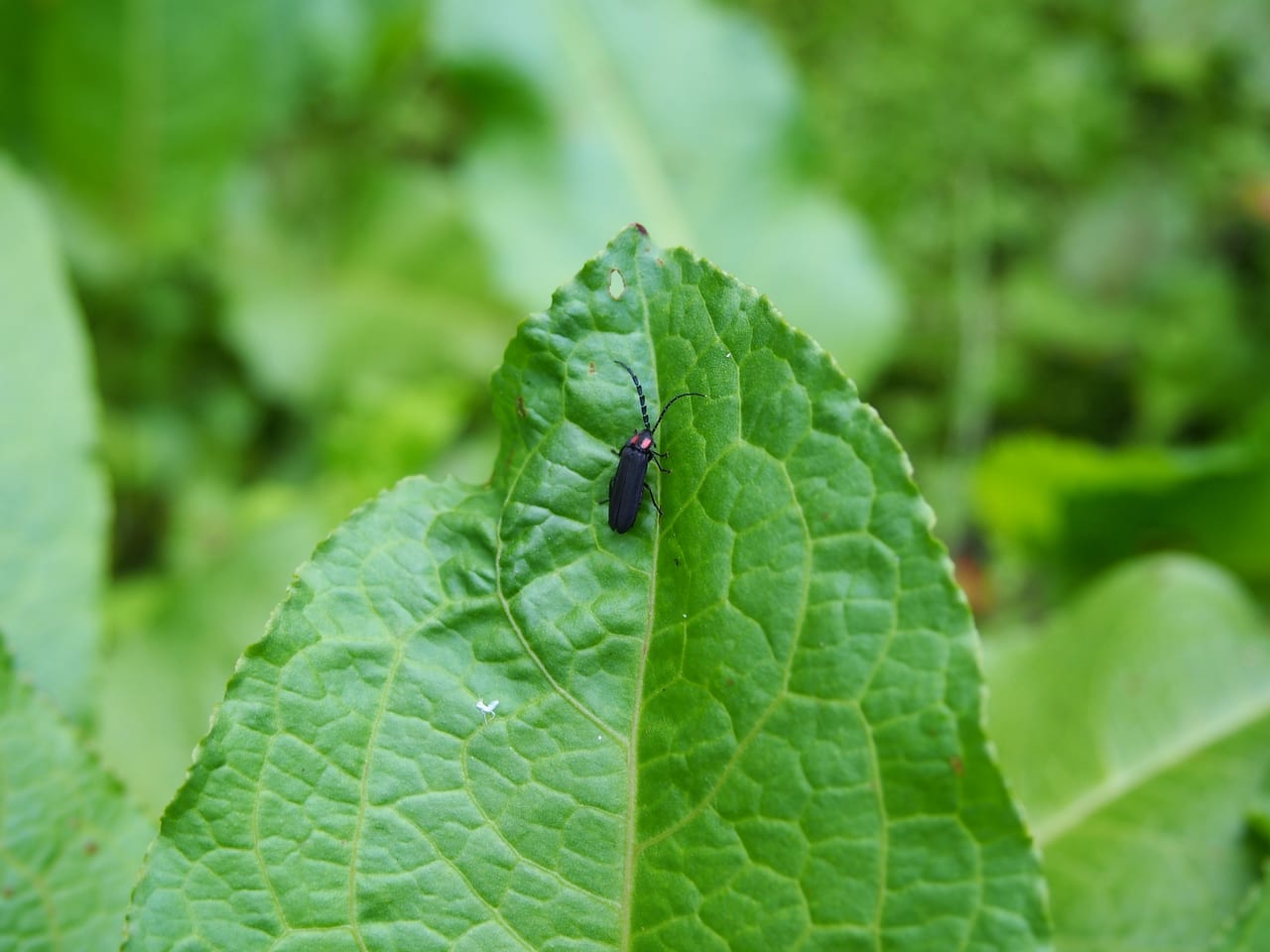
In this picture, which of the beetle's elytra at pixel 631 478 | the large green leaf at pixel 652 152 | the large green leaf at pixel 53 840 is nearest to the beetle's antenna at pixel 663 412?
the beetle's elytra at pixel 631 478

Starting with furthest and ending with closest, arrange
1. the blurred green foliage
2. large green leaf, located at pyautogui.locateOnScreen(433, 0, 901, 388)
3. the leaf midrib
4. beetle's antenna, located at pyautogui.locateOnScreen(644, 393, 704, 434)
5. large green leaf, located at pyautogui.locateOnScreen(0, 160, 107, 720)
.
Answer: large green leaf, located at pyautogui.locateOnScreen(433, 0, 901, 388), the blurred green foliage, the leaf midrib, large green leaf, located at pyautogui.locateOnScreen(0, 160, 107, 720), beetle's antenna, located at pyautogui.locateOnScreen(644, 393, 704, 434)

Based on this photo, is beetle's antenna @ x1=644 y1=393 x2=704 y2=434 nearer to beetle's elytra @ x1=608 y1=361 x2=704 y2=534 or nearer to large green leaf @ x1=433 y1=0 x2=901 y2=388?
beetle's elytra @ x1=608 y1=361 x2=704 y2=534

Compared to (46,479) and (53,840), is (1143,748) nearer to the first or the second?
(53,840)

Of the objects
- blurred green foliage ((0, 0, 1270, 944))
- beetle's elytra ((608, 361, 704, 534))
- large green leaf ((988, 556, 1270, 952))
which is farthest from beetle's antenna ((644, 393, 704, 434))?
blurred green foliage ((0, 0, 1270, 944))

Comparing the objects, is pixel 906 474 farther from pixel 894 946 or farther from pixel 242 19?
pixel 242 19

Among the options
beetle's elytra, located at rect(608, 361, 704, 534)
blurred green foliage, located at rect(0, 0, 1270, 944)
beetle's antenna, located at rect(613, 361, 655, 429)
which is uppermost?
blurred green foliage, located at rect(0, 0, 1270, 944)

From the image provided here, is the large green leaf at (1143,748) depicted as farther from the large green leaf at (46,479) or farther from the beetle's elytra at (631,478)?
the large green leaf at (46,479)

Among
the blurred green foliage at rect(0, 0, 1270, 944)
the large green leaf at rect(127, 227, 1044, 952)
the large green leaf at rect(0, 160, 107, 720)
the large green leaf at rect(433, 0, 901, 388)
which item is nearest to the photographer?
the large green leaf at rect(127, 227, 1044, 952)
